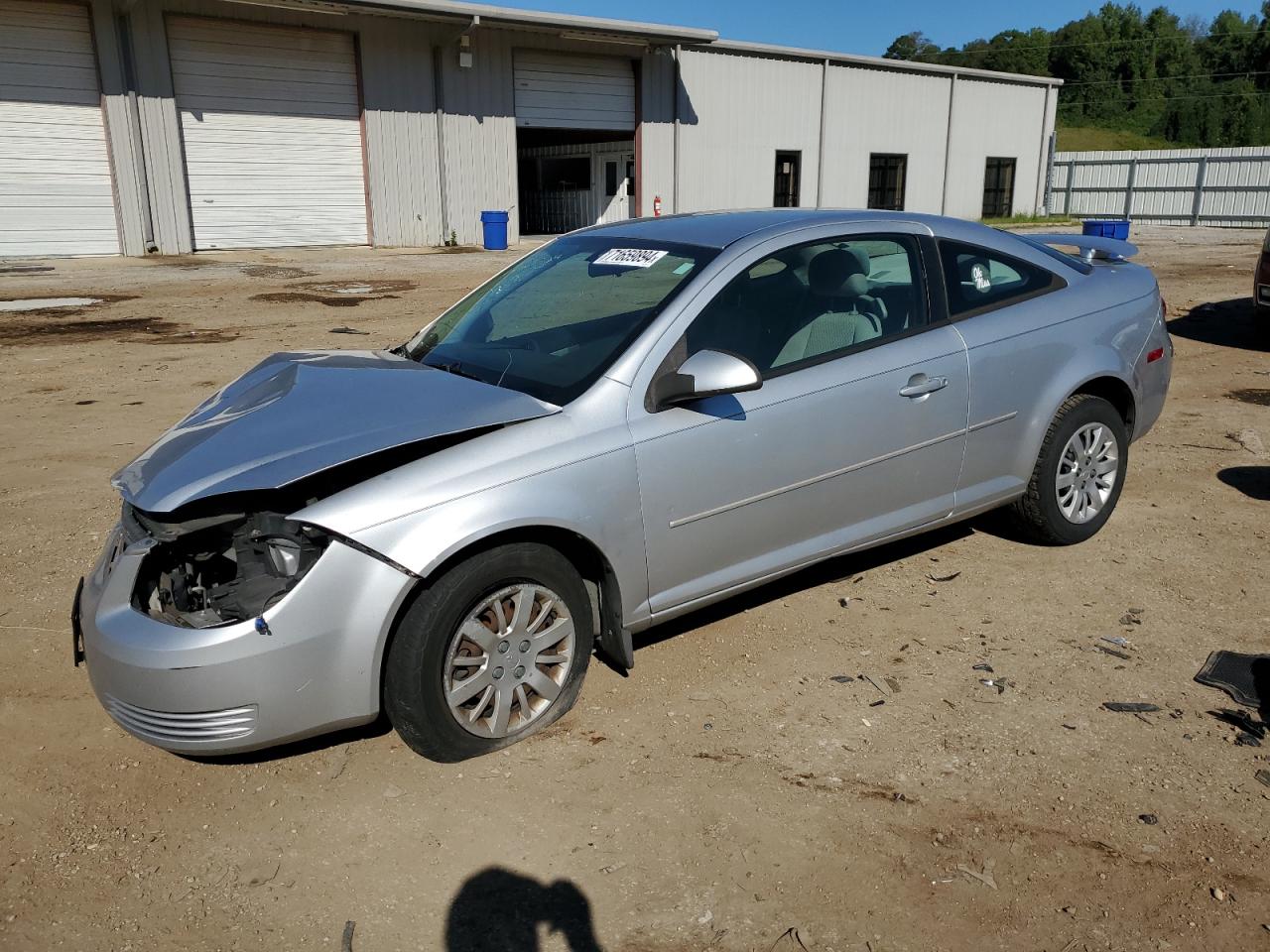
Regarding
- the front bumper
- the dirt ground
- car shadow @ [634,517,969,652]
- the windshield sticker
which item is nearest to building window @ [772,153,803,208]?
car shadow @ [634,517,969,652]

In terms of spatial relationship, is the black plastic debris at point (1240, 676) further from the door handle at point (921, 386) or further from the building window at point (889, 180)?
the building window at point (889, 180)

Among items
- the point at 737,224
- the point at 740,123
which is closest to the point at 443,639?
the point at 737,224

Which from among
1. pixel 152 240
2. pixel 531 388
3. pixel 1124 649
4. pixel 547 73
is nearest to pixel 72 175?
pixel 152 240

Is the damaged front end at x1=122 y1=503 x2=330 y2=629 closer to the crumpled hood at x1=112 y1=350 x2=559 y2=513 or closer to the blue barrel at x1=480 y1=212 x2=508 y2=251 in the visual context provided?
the crumpled hood at x1=112 y1=350 x2=559 y2=513

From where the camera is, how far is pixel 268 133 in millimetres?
21234

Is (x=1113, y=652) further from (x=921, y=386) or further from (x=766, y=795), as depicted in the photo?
(x=766, y=795)

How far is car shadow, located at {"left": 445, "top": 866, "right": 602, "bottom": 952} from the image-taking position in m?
2.65

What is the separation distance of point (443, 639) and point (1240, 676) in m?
2.97

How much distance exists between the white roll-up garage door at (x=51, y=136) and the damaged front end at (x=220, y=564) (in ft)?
63.4

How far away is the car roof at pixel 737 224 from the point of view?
4.15m

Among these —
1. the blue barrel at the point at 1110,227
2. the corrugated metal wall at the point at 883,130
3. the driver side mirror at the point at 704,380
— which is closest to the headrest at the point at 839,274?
the driver side mirror at the point at 704,380

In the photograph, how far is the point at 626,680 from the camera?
156 inches

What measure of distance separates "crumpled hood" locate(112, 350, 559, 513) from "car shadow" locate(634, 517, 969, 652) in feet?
4.08

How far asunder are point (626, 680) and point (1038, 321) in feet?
8.19
